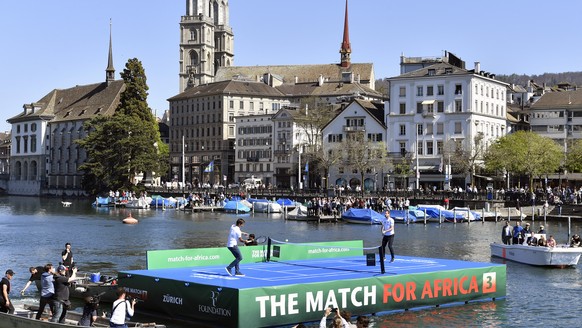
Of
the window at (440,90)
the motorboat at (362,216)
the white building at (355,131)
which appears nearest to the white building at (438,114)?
the window at (440,90)

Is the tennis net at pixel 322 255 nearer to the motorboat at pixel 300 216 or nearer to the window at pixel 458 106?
the motorboat at pixel 300 216

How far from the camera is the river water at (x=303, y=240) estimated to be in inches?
1248

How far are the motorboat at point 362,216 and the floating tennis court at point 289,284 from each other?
48.2 meters

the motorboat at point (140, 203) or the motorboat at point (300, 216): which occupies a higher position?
the motorboat at point (140, 203)

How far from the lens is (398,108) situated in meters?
124

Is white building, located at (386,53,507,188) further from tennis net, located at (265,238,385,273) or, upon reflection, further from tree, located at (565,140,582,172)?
tennis net, located at (265,238,385,273)

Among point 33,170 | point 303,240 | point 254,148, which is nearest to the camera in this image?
point 303,240

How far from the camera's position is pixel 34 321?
83.4ft

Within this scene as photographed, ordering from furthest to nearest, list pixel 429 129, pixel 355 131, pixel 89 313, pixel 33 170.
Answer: pixel 33 170
pixel 355 131
pixel 429 129
pixel 89 313

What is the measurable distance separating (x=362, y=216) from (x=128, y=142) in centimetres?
5517

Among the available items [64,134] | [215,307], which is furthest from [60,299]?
[64,134]

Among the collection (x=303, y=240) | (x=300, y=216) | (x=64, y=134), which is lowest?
(x=303, y=240)

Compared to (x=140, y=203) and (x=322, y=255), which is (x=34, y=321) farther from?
(x=140, y=203)

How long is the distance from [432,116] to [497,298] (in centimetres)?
8778
